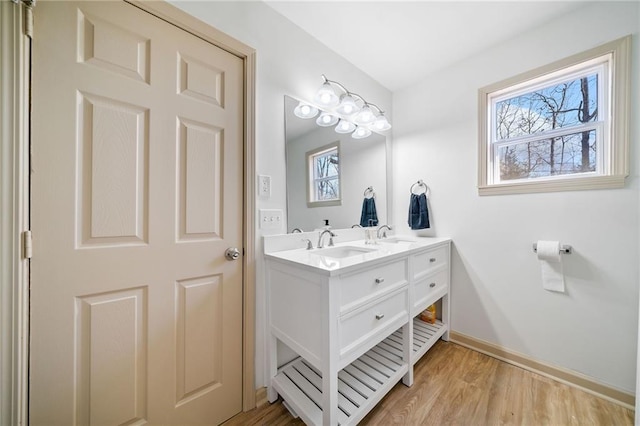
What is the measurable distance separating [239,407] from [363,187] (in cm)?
176

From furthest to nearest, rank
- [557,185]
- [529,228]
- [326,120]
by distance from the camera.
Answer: [326,120] → [529,228] → [557,185]

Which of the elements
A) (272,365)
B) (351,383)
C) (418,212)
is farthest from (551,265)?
(272,365)

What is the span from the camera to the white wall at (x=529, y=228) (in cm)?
135

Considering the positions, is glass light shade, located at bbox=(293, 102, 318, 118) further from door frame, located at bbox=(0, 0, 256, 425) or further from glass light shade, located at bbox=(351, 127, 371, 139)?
door frame, located at bbox=(0, 0, 256, 425)

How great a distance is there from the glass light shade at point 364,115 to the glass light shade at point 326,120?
253mm

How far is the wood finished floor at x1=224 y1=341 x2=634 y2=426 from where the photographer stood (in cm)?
124

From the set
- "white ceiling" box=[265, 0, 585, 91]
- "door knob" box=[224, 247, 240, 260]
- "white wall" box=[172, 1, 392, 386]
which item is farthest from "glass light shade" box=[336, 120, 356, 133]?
"door knob" box=[224, 247, 240, 260]

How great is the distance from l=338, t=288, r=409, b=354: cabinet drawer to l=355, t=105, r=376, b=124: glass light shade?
4.54ft

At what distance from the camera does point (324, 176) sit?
1782 mm

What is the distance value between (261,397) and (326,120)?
1853mm

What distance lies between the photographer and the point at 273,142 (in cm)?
145

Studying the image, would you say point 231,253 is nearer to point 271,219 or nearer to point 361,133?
point 271,219

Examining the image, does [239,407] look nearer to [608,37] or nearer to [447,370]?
[447,370]

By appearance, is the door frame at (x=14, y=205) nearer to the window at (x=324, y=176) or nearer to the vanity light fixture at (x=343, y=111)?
the vanity light fixture at (x=343, y=111)
